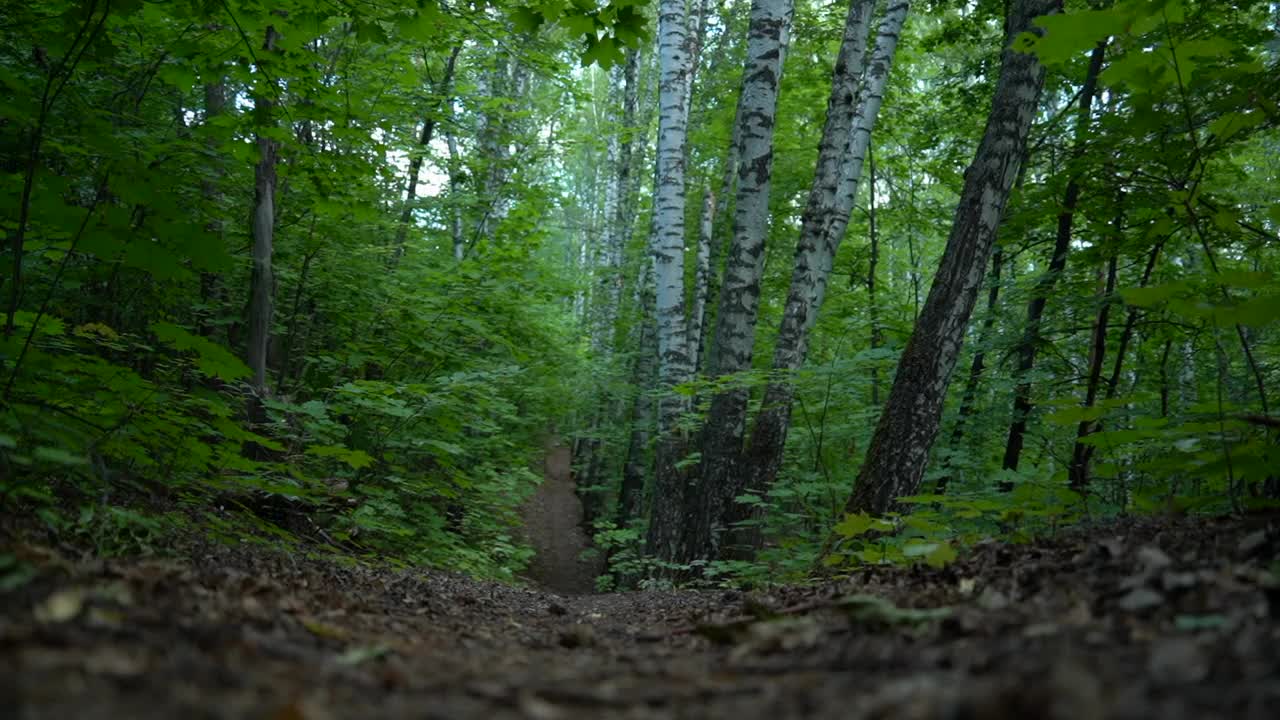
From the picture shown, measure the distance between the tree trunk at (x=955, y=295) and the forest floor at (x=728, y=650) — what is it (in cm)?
168

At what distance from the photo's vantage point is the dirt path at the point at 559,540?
1348 cm

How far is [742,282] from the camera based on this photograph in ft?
25.3

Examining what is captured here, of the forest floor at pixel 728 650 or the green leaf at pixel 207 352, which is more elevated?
the green leaf at pixel 207 352

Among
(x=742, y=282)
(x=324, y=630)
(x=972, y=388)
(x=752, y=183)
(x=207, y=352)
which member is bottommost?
(x=324, y=630)

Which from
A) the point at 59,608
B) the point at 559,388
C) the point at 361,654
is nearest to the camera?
the point at 59,608

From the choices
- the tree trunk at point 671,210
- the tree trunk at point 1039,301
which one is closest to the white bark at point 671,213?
the tree trunk at point 671,210

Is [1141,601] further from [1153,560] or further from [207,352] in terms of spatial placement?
[207,352]

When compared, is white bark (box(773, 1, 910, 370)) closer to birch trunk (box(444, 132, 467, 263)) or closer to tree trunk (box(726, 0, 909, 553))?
tree trunk (box(726, 0, 909, 553))

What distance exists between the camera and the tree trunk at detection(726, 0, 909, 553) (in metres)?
7.03

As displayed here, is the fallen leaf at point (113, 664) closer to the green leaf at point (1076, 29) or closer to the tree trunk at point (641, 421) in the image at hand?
the green leaf at point (1076, 29)

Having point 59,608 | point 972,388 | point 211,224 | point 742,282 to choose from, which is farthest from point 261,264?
point 972,388

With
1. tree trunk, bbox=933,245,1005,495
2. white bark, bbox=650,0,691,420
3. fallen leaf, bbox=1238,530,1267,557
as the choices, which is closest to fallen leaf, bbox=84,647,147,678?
fallen leaf, bbox=1238,530,1267,557

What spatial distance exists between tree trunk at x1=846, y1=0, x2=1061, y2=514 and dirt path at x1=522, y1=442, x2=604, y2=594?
808 centimetres

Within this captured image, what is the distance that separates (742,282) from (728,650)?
19.4 feet
